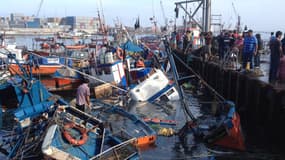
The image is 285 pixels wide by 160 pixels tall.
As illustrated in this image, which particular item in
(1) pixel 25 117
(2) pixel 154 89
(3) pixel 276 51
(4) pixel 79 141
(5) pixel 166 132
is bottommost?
(5) pixel 166 132

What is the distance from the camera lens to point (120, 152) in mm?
10031

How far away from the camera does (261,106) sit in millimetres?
15812

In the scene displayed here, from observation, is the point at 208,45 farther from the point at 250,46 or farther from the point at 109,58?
the point at 250,46

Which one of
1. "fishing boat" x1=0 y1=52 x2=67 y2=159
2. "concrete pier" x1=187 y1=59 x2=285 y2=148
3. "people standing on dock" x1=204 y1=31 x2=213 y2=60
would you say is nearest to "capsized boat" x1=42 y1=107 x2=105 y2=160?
"fishing boat" x1=0 y1=52 x2=67 y2=159

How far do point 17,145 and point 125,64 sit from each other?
1331 cm

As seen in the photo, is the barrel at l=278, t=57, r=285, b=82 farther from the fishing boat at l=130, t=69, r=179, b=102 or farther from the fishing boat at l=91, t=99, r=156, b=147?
the fishing boat at l=130, t=69, r=179, b=102

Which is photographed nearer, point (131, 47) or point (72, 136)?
point (72, 136)

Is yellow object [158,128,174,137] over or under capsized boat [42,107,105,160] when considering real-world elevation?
under

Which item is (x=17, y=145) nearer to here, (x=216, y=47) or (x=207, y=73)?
(x=207, y=73)

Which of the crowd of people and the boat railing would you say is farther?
the crowd of people

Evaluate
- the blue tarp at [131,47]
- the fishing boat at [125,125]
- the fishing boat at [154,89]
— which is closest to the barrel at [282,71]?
the fishing boat at [125,125]

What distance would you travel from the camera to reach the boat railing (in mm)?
9414

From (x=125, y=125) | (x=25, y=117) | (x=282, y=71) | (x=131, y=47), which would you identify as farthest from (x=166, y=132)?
(x=131, y=47)

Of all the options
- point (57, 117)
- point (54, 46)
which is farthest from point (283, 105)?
point (54, 46)
